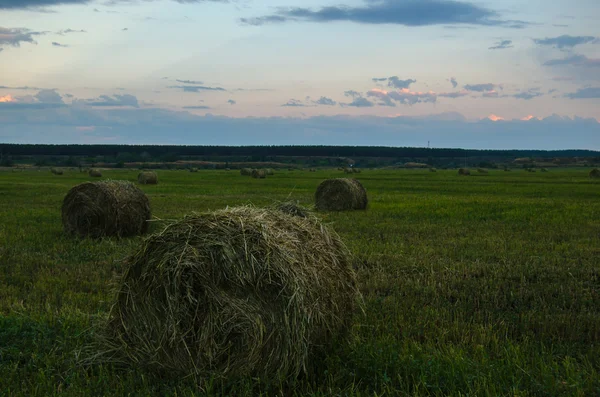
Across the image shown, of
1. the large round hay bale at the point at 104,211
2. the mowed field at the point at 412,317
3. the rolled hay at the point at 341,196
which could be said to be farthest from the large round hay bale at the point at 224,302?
the rolled hay at the point at 341,196

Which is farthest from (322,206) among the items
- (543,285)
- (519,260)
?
(543,285)

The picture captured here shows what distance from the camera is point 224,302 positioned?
5.82 metres

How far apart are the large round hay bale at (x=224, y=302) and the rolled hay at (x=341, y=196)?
54.5 feet

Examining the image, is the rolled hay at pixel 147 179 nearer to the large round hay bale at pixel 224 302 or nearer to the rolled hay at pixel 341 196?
the rolled hay at pixel 341 196

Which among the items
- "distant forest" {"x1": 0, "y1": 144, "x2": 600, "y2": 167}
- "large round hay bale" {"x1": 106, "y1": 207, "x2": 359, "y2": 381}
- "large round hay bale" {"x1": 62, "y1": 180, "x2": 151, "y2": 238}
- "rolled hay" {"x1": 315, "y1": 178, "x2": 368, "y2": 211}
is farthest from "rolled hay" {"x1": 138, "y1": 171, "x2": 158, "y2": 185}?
"distant forest" {"x1": 0, "y1": 144, "x2": 600, "y2": 167}

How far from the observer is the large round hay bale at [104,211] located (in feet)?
50.3

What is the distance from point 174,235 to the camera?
616cm

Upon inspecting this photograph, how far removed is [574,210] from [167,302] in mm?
18464

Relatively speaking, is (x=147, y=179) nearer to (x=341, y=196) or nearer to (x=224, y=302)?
(x=341, y=196)

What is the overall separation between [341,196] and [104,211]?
10.3 meters

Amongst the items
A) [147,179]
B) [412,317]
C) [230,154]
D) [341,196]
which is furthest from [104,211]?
[230,154]

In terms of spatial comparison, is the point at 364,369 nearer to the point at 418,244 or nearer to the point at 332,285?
the point at 332,285

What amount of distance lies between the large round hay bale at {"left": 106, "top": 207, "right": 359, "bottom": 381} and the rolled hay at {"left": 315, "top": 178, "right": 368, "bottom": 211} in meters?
16.6

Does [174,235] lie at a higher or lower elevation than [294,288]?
higher
